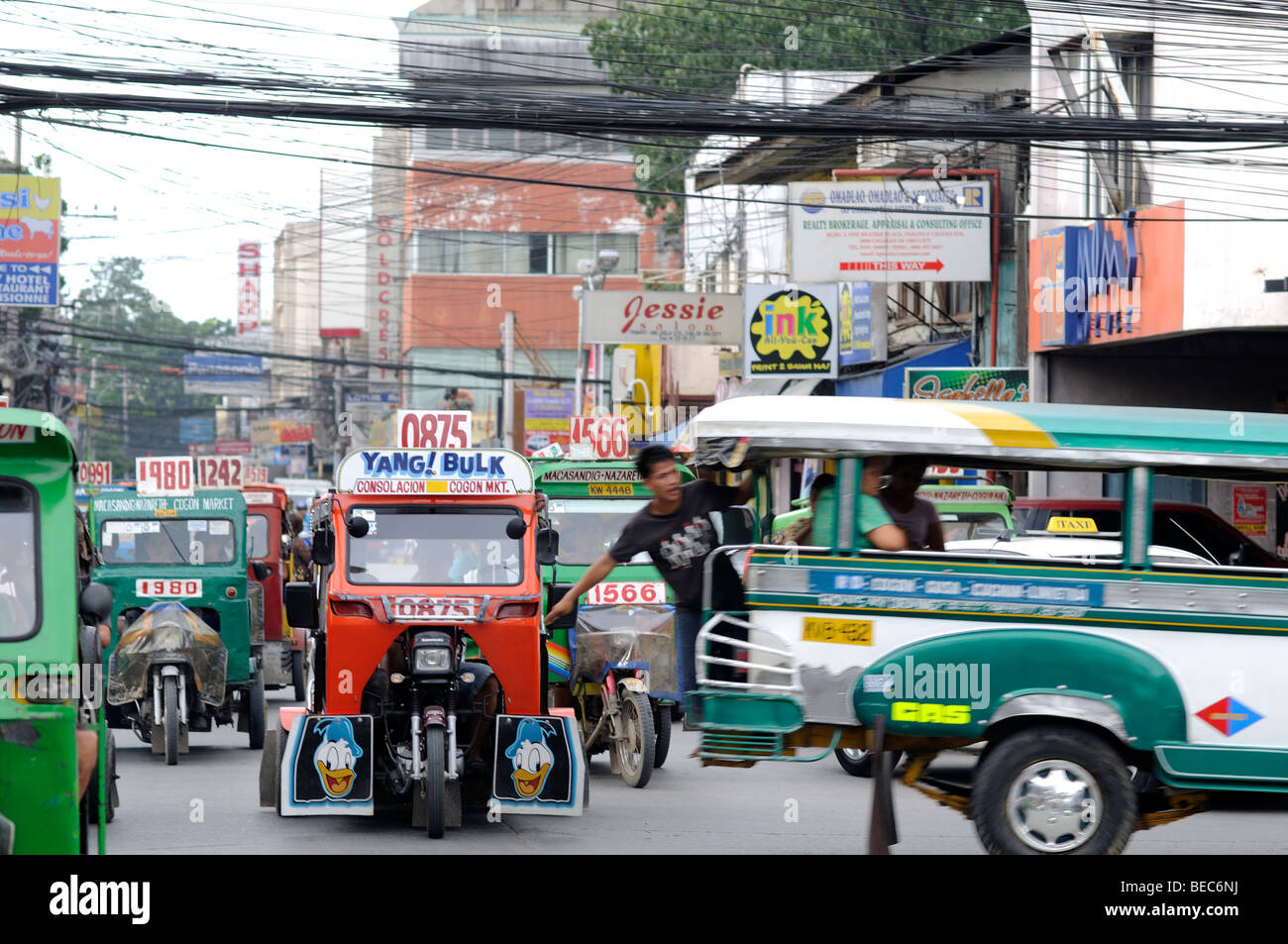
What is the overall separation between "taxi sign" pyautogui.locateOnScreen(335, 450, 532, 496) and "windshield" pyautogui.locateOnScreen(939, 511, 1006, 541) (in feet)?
21.8

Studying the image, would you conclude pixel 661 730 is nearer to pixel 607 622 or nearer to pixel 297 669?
pixel 607 622

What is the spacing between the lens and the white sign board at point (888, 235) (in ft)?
76.5

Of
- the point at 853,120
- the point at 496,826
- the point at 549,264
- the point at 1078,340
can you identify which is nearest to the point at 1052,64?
the point at 1078,340

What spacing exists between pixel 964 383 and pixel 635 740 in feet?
38.1

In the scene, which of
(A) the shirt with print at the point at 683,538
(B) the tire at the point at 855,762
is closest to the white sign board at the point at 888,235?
(B) the tire at the point at 855,762

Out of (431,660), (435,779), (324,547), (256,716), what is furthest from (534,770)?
(256,716)

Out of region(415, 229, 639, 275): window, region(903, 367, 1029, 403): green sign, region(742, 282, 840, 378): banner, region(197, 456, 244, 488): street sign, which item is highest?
region(415, 229, 639, 275): window

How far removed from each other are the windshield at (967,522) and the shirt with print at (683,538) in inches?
274

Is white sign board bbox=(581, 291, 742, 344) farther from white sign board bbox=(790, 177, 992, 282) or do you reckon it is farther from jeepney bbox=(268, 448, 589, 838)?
jeepney bbox=(268, 448, 589, 838)

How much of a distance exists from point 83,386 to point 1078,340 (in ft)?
220

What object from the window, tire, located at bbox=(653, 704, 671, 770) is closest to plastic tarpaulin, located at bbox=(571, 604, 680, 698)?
tire, located at bbox=(653, 704, 671, 770)

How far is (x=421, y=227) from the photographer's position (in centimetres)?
6266

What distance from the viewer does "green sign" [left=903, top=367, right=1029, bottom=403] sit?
23031 mm

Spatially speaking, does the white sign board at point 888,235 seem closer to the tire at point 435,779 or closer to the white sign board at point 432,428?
the white sign board at point 432,428
